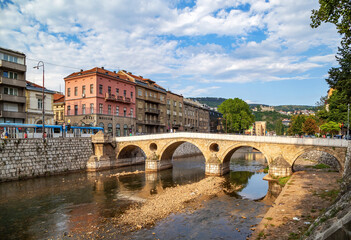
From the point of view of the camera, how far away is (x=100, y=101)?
41.4 m

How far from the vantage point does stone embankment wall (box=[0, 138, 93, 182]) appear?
2506 centimetres

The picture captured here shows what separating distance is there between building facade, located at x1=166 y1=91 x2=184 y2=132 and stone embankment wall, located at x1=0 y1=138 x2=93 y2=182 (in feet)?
88.9

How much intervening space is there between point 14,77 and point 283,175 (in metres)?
37.4

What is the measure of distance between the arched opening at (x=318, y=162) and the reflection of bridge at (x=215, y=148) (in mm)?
2771

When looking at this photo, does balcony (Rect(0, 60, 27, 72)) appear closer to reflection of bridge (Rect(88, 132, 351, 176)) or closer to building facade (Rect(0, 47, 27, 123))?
building facade (Rect(0, 47, 27, 123))

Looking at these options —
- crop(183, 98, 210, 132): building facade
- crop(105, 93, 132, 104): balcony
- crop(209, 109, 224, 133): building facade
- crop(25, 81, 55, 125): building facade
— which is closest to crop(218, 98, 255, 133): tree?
crop(183, 98, 210, 132): building facade

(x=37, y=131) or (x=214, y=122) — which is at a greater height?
(x=214, y=122)

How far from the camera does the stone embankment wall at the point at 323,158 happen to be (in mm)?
29422

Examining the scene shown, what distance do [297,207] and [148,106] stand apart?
41344 mm

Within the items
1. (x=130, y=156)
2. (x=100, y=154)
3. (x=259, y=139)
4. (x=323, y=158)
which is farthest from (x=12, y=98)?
(x=323, y=158)

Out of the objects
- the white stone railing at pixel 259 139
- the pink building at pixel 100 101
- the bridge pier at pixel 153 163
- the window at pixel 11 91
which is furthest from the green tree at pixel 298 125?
the window at pixel 11 91

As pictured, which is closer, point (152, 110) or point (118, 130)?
point (118, 130)

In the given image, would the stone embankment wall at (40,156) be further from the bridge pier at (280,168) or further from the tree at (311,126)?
the tree at (311,126)

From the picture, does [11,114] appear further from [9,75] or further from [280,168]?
[280,168]
